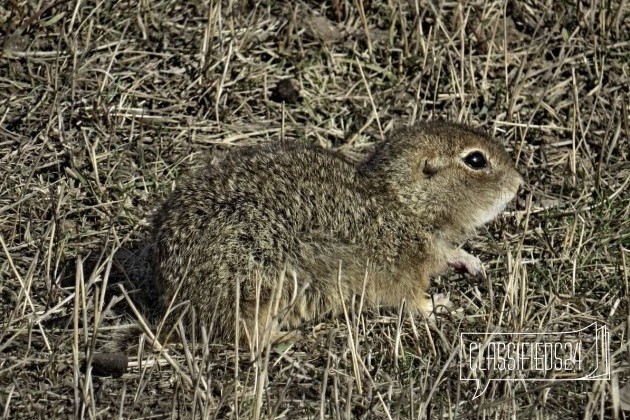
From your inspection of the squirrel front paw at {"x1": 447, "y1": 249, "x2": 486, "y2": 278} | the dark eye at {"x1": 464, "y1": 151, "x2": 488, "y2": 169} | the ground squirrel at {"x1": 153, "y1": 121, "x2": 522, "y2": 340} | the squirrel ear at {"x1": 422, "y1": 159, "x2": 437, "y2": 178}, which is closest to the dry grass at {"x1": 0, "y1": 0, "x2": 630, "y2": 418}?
the squirrel front paw at {"x1": 447, "y1": 249, "x2": 486, "y2": 278}

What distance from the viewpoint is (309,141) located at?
8055mm

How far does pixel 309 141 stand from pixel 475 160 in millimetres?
1521

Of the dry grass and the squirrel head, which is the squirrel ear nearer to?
the squirrel head

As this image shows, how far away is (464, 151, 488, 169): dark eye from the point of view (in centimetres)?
696

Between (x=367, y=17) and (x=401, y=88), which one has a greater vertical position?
(x=367, y=17)

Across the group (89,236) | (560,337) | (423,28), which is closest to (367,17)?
(423,28)

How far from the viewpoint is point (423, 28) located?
894cm

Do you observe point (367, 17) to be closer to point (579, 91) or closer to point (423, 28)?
point (423, 28)

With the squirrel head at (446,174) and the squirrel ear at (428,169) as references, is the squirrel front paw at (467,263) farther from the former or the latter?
the squirrel ear at (428,169)

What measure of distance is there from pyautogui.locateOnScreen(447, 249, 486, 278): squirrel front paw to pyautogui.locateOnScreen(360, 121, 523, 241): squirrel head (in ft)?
0.37

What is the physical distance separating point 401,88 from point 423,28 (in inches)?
27.2

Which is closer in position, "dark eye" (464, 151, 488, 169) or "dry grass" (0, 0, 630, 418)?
"dry grass" (0, 0, 630, 418)

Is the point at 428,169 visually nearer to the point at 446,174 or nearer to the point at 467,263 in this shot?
the point at 446,174

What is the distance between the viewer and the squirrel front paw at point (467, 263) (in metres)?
6.86
